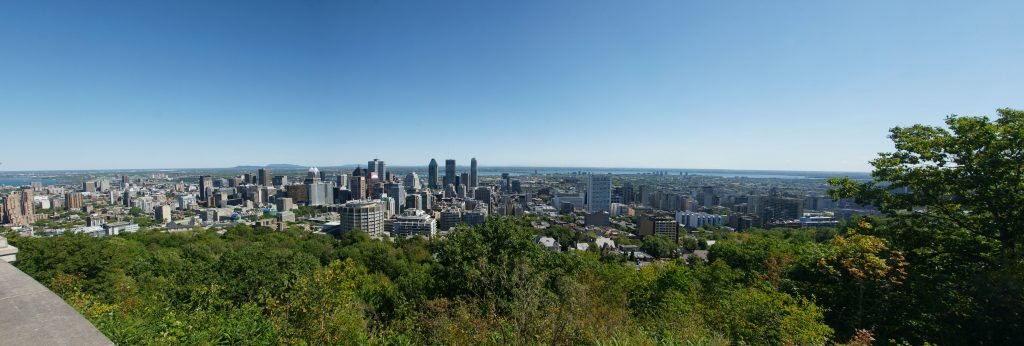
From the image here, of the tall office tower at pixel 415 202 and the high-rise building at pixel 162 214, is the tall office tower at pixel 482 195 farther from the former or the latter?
the high-rise building at pixel 162 214

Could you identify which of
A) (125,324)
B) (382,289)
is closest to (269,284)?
(382,289)

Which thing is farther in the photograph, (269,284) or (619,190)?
(619,190)

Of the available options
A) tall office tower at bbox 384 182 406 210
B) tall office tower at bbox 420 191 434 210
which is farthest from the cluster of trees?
tall office tower at bbox 384 182 406 210

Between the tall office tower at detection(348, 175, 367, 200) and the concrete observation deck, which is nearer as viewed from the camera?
the concrete observation deck

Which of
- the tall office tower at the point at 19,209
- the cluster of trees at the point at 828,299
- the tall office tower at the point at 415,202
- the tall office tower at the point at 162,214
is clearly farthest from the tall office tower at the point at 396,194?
the cluster of trees at the point at 828,299

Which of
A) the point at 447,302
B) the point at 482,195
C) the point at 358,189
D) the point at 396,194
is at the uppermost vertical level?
the point at 447,302

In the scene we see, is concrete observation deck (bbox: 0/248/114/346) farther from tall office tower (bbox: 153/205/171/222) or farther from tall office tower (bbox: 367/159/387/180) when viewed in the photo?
tall office tower (bbox: 367/159/387/180)

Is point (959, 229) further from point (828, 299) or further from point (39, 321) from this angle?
point (39, 321)

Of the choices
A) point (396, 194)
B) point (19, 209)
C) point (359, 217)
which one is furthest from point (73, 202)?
point (359, 217)

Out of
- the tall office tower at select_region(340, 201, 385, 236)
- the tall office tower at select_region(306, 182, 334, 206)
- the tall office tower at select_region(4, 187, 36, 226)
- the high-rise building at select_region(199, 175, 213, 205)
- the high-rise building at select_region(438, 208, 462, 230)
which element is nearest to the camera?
the tall office tower at select_region(340, 201, 385, 236)

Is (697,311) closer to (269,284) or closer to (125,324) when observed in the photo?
(125,324)

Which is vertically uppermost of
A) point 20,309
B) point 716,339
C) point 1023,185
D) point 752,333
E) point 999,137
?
point 999,137
